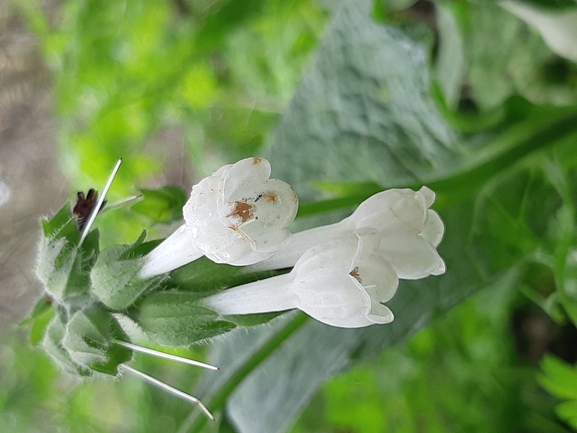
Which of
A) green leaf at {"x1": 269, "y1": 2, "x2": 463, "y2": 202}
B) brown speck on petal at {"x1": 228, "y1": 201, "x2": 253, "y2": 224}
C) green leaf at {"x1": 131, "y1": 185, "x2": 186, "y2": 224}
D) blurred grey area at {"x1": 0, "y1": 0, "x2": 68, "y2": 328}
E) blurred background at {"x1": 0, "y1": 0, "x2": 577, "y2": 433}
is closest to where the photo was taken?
brown speck on petal at {"x1": 228, "y1": 201, "x2": 253, "y2": 224}

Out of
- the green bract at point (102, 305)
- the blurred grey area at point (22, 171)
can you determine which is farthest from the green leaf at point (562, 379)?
the blurred grey area at point (22, 171)

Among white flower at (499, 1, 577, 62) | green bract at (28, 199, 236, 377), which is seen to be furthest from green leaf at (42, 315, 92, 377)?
white flower at (499, 1, 577, 62)

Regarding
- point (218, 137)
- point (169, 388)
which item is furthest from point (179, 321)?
point (218, 137)

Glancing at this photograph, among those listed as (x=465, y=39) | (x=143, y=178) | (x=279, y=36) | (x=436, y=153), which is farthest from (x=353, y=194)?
(x=143, y=178)

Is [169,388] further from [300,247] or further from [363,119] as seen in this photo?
[363,119]

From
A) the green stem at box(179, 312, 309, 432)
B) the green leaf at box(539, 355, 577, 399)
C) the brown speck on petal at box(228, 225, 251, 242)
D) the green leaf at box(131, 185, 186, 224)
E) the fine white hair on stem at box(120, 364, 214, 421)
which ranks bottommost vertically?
the green leaf at box(539, 355, 577, 399)

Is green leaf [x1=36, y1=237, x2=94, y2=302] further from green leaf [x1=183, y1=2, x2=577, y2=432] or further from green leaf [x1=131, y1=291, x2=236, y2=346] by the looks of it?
green leaf [x1=183, y1=2, x2=577, y2=432]

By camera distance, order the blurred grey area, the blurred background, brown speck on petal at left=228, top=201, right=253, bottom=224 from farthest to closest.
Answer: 1. the blurred grey area
2. the blurred background
3. brown speck on petal at left=228, top=201, right=253, bottom=224
